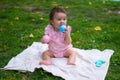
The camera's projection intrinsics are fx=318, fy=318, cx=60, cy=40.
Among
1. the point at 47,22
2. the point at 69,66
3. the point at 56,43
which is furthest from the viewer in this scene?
the point at 47,22

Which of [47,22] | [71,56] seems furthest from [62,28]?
[47,22]

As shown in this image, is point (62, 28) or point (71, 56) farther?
point (71, 56)

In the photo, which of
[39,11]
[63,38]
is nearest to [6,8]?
[39,11]

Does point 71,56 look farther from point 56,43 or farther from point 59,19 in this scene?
point 59,19

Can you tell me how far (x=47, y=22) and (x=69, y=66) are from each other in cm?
295

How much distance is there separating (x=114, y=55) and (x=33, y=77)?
1665 millimetres

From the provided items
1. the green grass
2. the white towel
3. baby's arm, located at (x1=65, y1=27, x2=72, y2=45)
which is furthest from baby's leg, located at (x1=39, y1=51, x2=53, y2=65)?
baby's arm, located at (x1=65, y1=27, x2=72, y2=45)

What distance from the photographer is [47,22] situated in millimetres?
8039

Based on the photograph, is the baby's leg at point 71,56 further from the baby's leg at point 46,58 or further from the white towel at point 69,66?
the baby's leg at point 46,58

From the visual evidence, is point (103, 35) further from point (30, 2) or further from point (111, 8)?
point (30, 2)

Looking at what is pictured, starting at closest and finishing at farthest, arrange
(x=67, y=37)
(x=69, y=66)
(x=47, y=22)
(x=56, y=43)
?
(x=69, y=66)
(x=67, y=37)
(x=56, y=43)
(x=47, y=22)

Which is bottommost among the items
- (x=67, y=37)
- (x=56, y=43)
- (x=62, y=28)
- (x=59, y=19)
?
(x=56, y=43)

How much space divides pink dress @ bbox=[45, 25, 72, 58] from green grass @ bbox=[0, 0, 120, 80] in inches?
21.9

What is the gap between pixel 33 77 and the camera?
5031 millimetres
